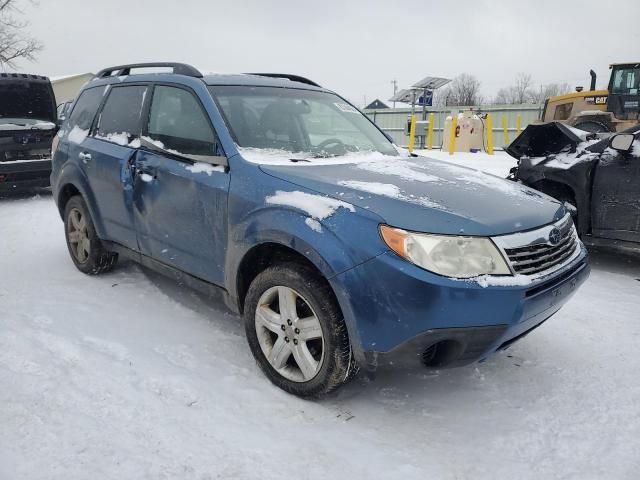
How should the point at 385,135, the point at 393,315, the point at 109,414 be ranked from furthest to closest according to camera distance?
1. the point at 385,135
2. the point at 109,414
3. the point at 393,315

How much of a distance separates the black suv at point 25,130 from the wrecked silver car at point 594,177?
23.8 feet

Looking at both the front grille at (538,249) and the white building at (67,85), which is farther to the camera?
the white building at (67,85)

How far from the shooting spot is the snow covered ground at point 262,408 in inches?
84.5

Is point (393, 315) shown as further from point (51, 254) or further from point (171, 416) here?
point (51, 254)

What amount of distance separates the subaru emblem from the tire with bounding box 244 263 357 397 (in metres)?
1.12

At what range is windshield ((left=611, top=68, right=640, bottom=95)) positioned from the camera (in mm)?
13250

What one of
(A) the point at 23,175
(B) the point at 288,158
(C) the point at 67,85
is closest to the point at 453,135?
(A) the point at 23,175

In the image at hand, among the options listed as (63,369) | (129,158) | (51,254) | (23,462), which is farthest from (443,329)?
(51,254)

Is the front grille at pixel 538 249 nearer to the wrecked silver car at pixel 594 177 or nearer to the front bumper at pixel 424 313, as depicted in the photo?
the front bumper at pixel 424 313

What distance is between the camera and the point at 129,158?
11.8 feet

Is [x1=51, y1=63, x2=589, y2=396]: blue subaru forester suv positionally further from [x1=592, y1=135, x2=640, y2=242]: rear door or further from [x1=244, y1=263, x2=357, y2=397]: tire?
[x1=592, y1=135, x2=640, y2=242]: rear door

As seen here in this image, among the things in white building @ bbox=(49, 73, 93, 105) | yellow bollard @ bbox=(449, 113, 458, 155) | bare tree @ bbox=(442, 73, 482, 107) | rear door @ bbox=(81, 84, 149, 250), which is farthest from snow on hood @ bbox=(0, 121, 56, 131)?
bare tree @ bbox=(442, 73, 482, 107)

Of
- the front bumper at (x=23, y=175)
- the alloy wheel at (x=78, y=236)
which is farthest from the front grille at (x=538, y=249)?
the front bumper at (x=23, y=175)

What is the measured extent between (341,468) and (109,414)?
113 centimetres
